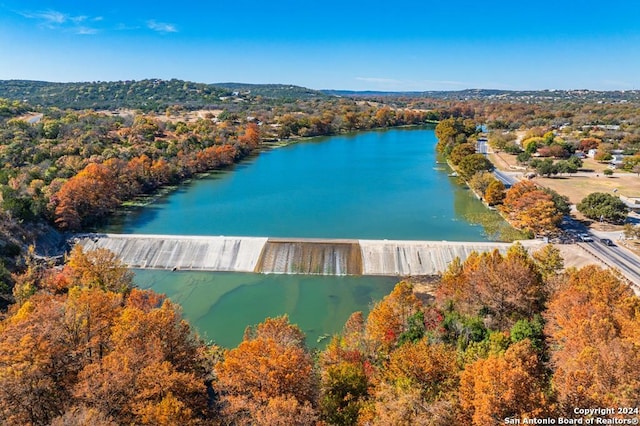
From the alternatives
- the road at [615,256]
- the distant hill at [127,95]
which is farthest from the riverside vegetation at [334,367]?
the distant hill at [127,95]

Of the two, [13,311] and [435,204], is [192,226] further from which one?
[435,204]

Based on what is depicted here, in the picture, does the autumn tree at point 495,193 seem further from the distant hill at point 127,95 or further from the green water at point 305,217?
the distant hill at point 127,95

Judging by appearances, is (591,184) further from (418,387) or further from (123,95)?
(123,95)

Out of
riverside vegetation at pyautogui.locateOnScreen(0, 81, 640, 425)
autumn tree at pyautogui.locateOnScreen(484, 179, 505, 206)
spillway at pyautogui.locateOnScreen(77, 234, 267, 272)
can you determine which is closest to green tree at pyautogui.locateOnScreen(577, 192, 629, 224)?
autumn tree at pyautogui.locateOnScreen(484, 179, 505, 206)

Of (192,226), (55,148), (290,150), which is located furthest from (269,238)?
(290,150)

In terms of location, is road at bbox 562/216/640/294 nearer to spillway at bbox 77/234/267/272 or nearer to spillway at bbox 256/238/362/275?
spillway at bbox 256/238/362/275

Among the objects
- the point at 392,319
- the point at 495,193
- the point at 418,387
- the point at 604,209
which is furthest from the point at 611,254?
the point at 418,387
